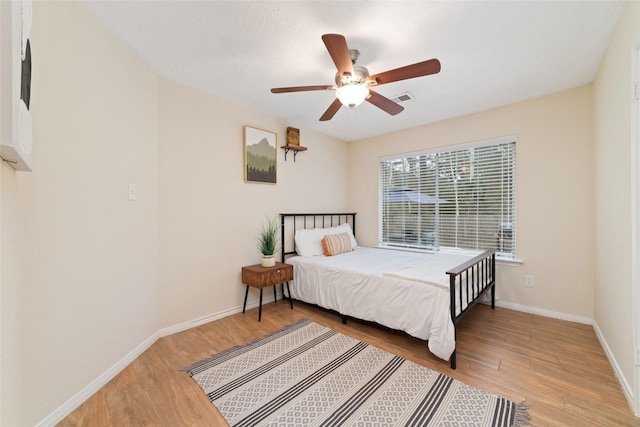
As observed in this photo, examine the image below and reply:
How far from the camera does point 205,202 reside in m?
2.74

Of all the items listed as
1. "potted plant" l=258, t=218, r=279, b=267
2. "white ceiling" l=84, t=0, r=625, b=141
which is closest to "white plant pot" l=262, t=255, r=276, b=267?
"potted plant" l=258, t=218, r=279, b=267

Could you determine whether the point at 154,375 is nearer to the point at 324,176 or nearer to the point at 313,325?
the point at 313,325

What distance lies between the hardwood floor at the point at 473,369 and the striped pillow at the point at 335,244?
0.87 metres

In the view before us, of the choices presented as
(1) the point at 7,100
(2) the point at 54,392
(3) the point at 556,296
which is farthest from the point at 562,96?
(2) the point at 54,392

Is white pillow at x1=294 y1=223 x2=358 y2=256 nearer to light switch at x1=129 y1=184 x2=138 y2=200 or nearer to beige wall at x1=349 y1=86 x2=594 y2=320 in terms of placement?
light switch at x1=129 y1=184 x2=138 y2=200

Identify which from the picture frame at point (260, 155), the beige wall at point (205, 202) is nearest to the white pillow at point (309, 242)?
the beige wall at point (205, 202)

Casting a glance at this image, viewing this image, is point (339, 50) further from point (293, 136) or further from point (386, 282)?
point (293, 136)

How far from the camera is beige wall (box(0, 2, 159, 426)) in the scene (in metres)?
1.23

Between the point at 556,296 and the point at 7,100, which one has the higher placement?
the point at 7,100

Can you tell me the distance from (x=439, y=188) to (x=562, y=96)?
154 cm

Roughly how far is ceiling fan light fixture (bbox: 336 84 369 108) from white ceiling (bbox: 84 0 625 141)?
0.35 m

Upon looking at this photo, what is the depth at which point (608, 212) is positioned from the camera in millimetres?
2020

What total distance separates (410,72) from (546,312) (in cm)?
297

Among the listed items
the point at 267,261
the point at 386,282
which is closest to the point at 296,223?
the point at 267,261
